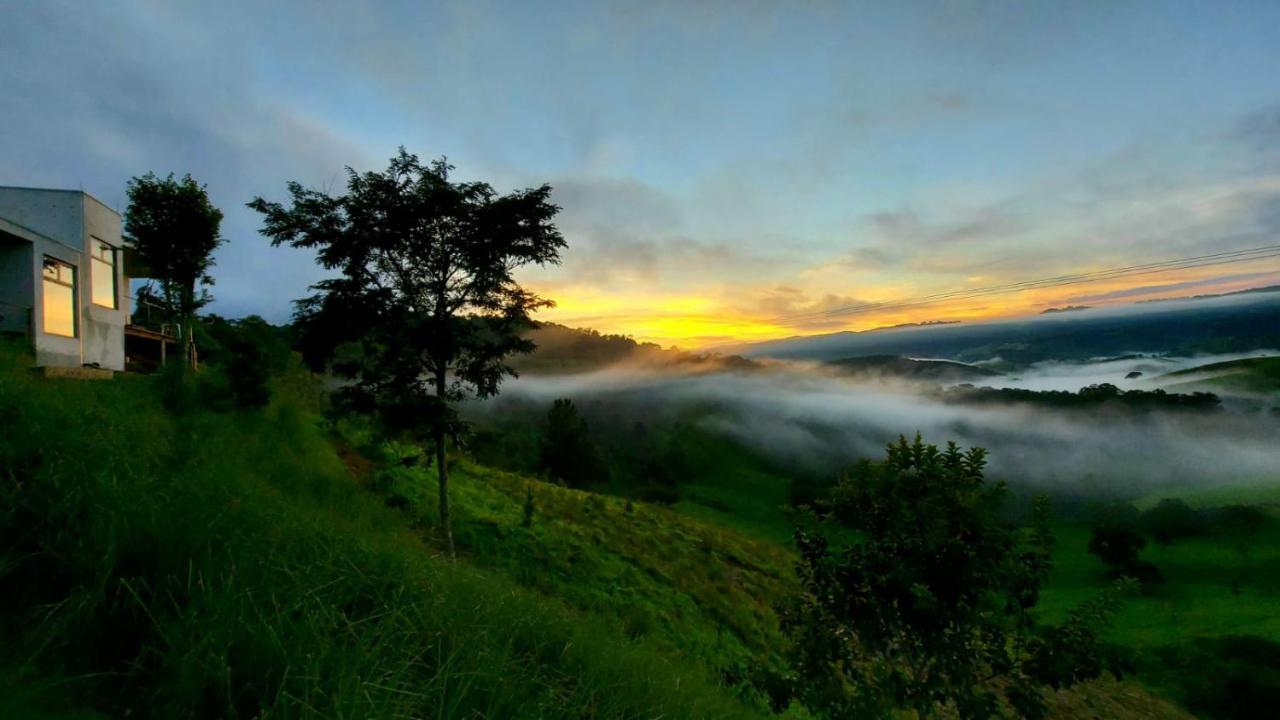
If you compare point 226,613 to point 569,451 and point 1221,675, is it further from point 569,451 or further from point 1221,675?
point 1221,675

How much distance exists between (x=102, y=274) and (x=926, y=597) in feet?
104

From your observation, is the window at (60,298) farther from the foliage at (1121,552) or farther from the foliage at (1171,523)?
the foliage at (1171,523)

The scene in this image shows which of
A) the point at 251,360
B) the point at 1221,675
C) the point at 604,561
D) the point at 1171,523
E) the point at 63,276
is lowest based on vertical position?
the point at 1171,523

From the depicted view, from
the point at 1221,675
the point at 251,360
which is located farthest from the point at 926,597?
the point at 1221,675

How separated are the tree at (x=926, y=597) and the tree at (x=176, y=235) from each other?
34007 millimetres

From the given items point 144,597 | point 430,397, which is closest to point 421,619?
point 144,597

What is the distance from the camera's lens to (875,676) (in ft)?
20.0

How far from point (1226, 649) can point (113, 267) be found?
305 ft

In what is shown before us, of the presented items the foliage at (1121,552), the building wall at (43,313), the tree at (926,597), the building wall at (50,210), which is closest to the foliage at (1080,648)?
the tree at (926,597)

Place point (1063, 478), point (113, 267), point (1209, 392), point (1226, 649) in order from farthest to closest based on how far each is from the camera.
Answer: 1. point (1209, 392)
2. point (1063, 478)
3. point (1226, 649)
4. point (113, 267)

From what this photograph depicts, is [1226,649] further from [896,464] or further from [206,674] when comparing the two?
[206,674]

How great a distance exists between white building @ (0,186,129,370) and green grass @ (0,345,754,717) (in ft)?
59.9

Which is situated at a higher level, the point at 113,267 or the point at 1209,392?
the point at 113,267

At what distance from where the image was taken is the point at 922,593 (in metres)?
5.14
